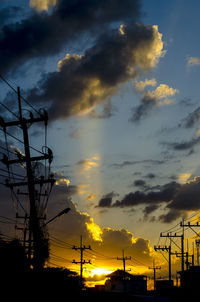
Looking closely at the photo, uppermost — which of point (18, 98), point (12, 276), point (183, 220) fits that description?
point (18, 98)

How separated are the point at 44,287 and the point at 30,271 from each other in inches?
57.3

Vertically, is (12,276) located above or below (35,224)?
below

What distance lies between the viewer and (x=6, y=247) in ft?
95.0

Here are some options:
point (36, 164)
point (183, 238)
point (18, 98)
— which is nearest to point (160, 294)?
point (183, 238)

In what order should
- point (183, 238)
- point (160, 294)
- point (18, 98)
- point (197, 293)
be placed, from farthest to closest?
point (160, 294) < point (183, 238) < point (197, 293) < point (18, 98)

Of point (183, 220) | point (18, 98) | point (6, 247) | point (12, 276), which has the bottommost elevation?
point (12, 276)

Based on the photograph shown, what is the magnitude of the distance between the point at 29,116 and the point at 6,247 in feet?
32.4

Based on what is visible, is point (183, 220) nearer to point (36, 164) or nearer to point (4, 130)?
point (36, 164)

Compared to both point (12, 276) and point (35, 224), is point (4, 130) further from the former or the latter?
point (12, 276)

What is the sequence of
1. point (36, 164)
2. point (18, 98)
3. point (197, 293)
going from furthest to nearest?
point (197, 293)
point (36, 164)
point (18, 98)

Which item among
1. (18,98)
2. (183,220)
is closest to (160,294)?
(183,220)

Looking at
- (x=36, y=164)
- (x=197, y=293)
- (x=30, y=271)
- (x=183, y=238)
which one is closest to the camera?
(x=30, y=271)

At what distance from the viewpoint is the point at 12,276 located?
23.8 metres

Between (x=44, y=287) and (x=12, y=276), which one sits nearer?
(x=12, y=276)
